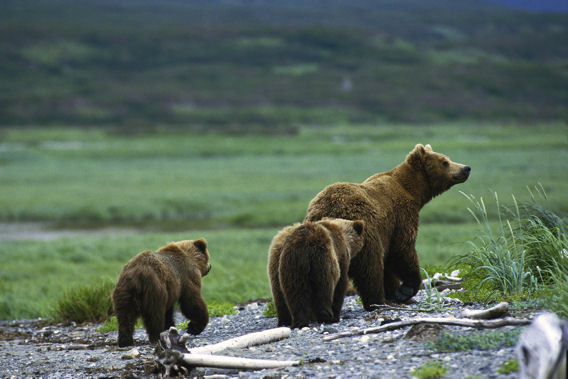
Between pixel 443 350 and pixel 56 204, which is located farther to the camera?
pixel 56 204

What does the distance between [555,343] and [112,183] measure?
112 feet

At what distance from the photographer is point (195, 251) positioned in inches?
375

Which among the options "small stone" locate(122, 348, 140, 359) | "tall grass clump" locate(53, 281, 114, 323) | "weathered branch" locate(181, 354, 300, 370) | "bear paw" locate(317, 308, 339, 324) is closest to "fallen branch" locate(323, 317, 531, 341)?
"bear paw" locate(317, 308, 339, 324)

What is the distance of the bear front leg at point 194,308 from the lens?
355 inches

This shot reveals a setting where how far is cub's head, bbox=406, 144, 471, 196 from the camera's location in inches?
370

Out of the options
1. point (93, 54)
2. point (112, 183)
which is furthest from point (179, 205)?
point (93, 54)

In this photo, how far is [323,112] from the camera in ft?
297

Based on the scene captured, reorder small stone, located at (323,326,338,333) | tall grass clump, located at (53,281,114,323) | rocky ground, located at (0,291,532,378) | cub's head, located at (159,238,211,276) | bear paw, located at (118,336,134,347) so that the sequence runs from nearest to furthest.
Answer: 1. rocky ground, located at (0,291,532,378)
2. small stone, located at (323,326,338,333)
3. bear paw, located at (118,336,134,347)
4. cub's head, located at (159,238,211,276)
5. tall grass clump, located at (53,281,114,323)

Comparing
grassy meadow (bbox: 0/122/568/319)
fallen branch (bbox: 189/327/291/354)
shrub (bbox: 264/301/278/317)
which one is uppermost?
fallen branch (bbox: 189/327/291/354)

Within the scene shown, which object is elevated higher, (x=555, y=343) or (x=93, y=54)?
(x=93, y=54)

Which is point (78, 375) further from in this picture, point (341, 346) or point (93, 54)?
point (93, 54)

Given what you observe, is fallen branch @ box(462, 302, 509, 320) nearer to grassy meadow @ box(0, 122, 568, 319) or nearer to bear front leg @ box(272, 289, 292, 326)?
bear front leg @ box(272, 289, 292, 326)

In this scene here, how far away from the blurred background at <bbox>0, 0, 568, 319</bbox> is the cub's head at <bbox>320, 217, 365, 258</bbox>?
166 inches

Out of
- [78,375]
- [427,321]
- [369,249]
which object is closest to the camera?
[427,321]
